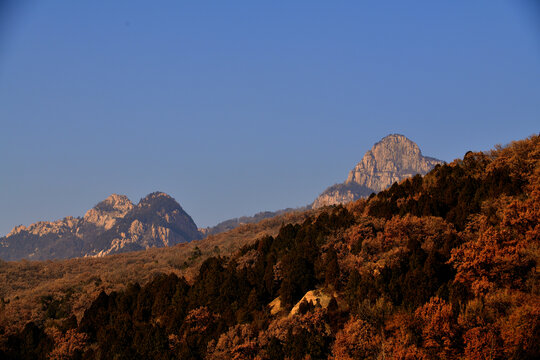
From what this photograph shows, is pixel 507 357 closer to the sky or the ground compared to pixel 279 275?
closer to the ground

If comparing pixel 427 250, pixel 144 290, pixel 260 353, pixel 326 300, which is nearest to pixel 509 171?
pixel 427 250

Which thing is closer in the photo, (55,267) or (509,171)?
(509,171)

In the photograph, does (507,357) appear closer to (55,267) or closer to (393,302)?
(393,302)

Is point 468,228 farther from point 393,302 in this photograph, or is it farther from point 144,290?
point 144,290

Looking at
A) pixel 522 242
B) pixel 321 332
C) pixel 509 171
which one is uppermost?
pixel 509 171

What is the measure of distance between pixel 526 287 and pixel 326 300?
16790mm

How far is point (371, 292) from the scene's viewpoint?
48.5 metres

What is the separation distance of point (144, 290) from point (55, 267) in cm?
4319

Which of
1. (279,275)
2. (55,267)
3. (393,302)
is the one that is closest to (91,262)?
(55,267)

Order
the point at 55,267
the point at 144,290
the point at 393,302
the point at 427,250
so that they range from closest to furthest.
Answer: the point at 393,302 < the point at 427,250 < the point at 144,290 < the point at 55,267

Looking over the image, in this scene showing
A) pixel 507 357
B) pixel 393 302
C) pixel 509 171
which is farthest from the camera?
pixel 509 171

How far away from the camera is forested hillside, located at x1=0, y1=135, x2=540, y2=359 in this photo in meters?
42.0

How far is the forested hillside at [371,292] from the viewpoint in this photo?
42.0 metres

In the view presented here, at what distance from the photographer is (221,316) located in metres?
56.7
